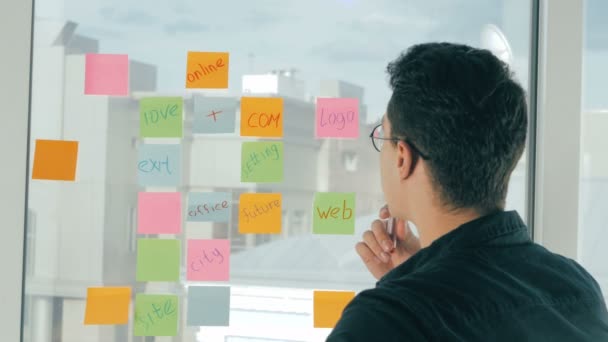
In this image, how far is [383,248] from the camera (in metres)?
1.41

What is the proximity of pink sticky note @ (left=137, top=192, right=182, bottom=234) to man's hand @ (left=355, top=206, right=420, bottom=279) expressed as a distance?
423 mm

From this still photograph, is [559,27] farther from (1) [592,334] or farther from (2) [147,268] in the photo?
(2) [147,268]

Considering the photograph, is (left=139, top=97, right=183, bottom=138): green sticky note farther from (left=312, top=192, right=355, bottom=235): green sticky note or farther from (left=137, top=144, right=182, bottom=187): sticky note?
(left=312, top=192, right=355, bottom=235): green sticky note

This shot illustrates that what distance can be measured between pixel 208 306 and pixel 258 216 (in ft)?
0.69

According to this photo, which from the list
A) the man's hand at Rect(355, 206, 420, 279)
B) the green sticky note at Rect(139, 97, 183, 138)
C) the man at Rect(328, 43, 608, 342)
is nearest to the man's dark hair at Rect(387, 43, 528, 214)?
the man at Rect(328, 43, 608, 342)

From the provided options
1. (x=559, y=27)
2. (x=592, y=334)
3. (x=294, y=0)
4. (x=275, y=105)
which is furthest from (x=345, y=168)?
(x=592, y=334)

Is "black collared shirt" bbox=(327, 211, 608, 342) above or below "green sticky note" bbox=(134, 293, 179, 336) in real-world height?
above

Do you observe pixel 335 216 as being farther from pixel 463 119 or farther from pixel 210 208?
pixel 463 119

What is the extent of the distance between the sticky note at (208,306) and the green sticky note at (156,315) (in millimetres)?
35

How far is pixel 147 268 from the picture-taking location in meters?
1.64

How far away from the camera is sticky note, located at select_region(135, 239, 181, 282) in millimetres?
1640

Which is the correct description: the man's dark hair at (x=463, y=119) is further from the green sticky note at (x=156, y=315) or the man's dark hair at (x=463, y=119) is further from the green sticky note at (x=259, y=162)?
the green sticky note at (x=156, y=315)

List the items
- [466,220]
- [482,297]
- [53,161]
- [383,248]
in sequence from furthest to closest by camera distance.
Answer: [53,161] → [383,248] → [466,220] → [482,297]

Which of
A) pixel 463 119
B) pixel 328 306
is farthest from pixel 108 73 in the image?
pixel 463 119
